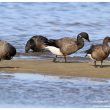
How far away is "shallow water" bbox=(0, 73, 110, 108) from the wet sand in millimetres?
528

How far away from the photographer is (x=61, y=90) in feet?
38.4

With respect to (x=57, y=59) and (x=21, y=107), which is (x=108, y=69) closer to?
(x=57, y=59)

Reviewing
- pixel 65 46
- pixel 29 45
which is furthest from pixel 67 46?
Answer: pixel 29 45

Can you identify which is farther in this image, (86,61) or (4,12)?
(4,12)

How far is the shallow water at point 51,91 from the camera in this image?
1074cm

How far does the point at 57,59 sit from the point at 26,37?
10.1 ft

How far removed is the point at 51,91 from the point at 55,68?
263cm

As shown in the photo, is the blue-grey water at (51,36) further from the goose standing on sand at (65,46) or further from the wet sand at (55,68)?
the goose standing on sand at (65,46)

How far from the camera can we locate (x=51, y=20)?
21500 millimetres

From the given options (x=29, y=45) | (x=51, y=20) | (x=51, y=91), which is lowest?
(x=51, y=91)

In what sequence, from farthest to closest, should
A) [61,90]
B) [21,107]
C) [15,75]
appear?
1. [15,75]
2. [61,90]
3. [21,107]

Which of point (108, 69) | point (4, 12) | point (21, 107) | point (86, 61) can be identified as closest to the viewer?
point (21, 107)

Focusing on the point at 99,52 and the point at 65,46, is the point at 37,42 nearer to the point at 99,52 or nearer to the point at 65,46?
the point at 65,46

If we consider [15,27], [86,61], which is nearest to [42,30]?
[15,27]
